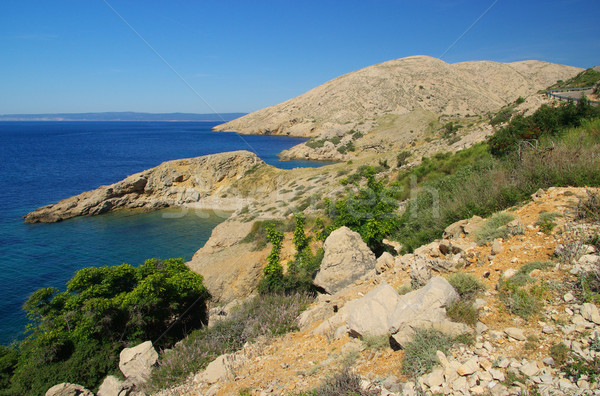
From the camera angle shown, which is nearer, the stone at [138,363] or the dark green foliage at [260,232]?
the stone at [138,363]

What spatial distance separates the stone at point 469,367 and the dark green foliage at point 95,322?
34.4 feet

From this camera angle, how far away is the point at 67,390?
9.25 meters

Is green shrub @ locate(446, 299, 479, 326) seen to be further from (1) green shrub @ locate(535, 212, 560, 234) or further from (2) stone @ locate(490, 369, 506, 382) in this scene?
(1) green shrub @ locate(535, 212, 560, 234)

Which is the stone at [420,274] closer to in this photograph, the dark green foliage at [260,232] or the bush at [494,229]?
the bush at [494,229]

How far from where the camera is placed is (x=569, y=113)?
13.6m

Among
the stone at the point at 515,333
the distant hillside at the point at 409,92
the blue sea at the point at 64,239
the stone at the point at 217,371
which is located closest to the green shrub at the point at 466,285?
the stone at the point at 515,333

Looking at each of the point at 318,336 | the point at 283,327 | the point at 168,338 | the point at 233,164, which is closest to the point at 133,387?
the point at 168,338

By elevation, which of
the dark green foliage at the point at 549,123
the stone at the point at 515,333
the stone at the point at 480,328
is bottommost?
the stone at the point at 480,328

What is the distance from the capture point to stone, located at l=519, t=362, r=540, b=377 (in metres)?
3.79

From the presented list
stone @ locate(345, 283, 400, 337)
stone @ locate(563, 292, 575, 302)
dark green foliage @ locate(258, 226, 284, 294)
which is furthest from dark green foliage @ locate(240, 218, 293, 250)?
stone @ locate(563, 292, 575, 302)

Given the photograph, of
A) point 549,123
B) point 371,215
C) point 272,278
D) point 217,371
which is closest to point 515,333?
point 217,371

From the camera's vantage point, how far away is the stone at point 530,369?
3793 mm

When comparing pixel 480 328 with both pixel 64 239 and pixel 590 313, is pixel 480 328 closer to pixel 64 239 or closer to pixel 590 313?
pixel 590 313

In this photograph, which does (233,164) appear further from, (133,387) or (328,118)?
(328,118)
